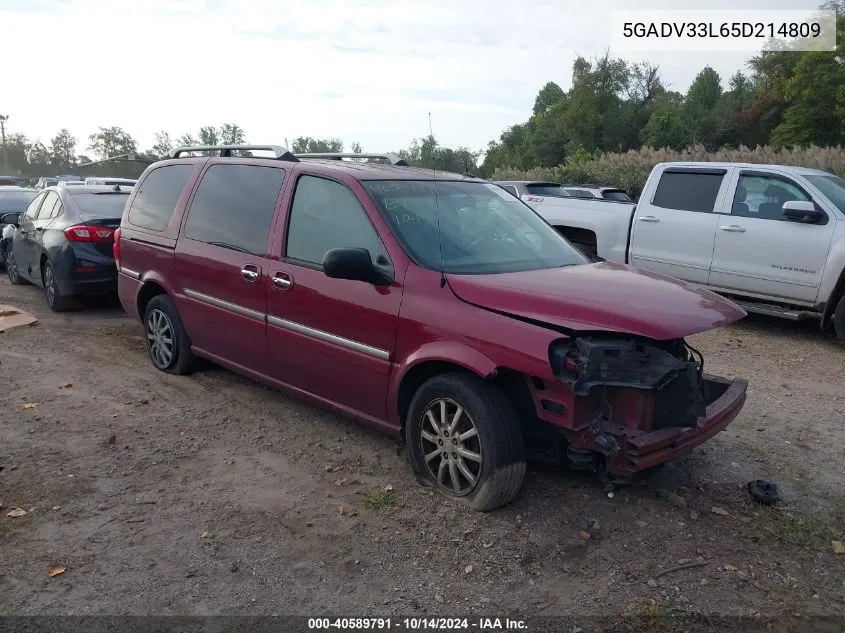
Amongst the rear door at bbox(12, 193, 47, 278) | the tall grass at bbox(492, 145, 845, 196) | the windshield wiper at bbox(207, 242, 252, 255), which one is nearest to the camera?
the windshield wiper at bbox(207, 242, 252, 255)

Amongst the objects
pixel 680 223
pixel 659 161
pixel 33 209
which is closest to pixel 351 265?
pixel 680 223

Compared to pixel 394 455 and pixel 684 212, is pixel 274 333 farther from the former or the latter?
pixel 684 212

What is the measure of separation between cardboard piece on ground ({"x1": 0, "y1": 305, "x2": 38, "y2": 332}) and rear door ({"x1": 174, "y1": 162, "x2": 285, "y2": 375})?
3.27m

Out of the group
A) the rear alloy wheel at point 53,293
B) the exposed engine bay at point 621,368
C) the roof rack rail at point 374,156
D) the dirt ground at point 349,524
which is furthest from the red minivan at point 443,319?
the rear alloy wheel at point 53,293

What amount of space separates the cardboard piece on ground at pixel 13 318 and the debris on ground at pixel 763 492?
7.37m

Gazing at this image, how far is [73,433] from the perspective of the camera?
488cm

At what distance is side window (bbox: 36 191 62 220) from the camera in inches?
352

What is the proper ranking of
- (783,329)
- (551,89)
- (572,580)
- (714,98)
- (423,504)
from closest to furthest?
(572,580) < (423,504) < (783,329) < (714,98) < (551,89)

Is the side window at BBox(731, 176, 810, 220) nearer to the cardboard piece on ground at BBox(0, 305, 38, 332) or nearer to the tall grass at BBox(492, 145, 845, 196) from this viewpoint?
the cardboard piece on ground at BBox(0, 305, 38, 332)

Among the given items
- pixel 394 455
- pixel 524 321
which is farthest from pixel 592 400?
pixel 394 455

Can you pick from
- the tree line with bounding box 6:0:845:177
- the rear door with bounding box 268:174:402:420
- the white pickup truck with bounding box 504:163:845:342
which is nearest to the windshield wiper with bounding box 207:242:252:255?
the rear door with bounding box 268:174:402:420

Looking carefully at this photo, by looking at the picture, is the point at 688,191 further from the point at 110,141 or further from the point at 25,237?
the point at 110,141

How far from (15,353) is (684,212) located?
7.42 metres

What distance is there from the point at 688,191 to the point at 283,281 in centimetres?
589
